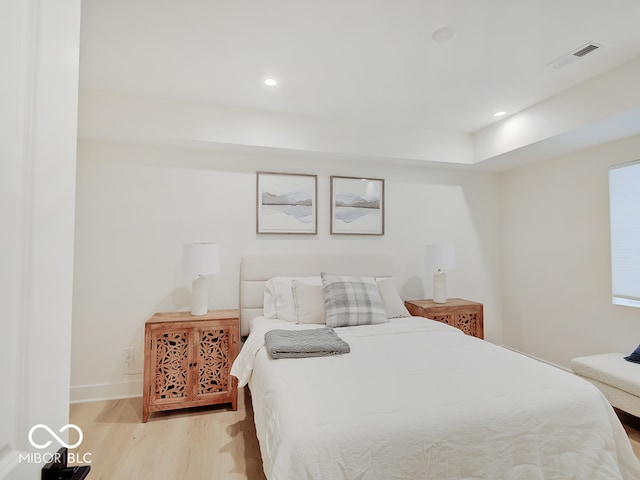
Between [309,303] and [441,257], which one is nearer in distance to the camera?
[309,303]

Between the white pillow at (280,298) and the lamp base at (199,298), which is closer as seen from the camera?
the lamp base at (199,298)

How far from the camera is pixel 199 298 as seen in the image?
275 centimetres

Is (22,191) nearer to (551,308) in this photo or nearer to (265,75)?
(265,75)

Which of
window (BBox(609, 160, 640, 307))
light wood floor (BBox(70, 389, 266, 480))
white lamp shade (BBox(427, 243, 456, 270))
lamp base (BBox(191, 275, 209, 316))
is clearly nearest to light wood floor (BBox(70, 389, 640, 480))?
light wood floor (BBox(70, 389, 266, 480))

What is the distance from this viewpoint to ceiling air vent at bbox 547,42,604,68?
6.76 ft

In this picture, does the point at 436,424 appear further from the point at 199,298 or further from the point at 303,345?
the point at 199,298

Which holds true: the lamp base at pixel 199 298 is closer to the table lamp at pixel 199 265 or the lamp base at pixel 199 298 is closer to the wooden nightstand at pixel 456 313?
the table lamp at pixel 199 265

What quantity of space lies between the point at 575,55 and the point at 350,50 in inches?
59.7

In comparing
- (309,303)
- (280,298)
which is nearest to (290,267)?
(280,298)

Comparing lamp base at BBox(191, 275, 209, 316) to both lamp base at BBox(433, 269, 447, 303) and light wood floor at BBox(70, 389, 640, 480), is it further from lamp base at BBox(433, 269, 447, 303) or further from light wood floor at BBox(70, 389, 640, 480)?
lamp base at BBox(433, 269, 447, 303)

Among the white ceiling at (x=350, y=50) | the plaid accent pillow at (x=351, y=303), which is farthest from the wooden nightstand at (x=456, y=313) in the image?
the white ceiling at (x=350, y=50)

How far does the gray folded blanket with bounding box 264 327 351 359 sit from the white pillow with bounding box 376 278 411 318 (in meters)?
0.96

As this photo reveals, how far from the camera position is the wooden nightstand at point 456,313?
3.28 meters

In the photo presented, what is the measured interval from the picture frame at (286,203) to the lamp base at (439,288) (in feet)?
4.64
